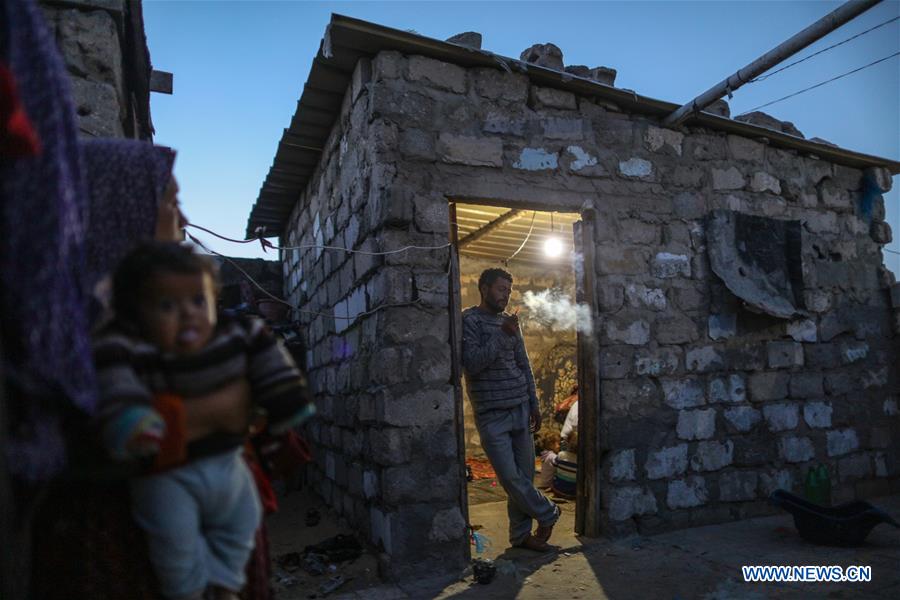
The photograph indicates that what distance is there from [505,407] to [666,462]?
142 centimetres

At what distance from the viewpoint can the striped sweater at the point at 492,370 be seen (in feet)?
13.2

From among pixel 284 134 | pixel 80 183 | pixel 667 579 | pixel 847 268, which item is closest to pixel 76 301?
pixel 80 183

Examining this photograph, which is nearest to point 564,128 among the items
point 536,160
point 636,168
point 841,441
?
point 536,160

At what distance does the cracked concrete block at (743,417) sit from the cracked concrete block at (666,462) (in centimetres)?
53

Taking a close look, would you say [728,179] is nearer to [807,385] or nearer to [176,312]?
[807,385]

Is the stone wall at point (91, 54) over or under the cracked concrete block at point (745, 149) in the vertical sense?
under

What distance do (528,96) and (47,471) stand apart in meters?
4.01

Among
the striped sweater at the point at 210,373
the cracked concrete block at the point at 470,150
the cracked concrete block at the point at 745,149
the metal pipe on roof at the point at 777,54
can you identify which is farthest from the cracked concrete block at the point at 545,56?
the striped sweater at the point at 210,373

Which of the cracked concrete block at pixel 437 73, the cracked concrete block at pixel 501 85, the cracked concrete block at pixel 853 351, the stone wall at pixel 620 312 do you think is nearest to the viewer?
the stone wall at pixel 620 312

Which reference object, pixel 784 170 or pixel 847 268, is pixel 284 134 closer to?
pixel 784 170

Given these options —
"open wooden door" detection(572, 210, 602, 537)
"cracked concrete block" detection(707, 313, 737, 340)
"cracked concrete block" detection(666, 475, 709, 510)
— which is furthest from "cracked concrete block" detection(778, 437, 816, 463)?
"open wooden door" detection(572, 210, 602, 537)

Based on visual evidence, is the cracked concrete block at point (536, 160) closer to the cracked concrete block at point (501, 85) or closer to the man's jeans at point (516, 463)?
the cracked concrete block at point (501, 85)

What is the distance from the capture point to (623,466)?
14.2 ft

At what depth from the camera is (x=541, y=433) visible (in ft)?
27.0
